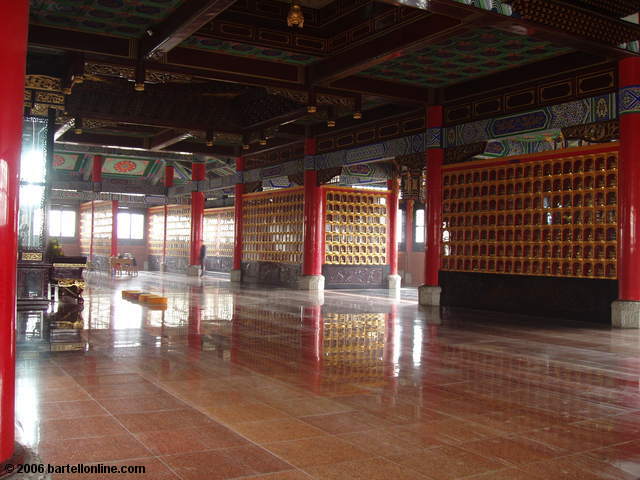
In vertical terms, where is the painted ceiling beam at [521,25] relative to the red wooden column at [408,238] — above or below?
above

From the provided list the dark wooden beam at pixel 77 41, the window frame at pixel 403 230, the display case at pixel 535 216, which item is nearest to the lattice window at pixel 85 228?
the window frame at pixel 403 230

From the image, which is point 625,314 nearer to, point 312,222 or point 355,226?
point 312,222

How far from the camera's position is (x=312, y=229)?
17469 millimetres

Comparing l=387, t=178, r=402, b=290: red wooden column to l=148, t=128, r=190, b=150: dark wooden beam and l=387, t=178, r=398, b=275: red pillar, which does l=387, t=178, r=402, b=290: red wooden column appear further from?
l=148, t=128, r=190, b=150: dark wooden beam

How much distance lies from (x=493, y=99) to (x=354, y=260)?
7.81 meters

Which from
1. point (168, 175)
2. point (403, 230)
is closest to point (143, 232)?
point (168, 175)

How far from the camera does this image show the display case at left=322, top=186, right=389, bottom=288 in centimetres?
1820

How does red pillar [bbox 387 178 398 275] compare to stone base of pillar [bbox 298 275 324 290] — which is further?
red pillar [bbox 387 178 398 275]

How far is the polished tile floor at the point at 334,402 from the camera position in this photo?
338 centimetres

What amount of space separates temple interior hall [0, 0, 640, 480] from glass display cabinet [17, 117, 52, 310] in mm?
34

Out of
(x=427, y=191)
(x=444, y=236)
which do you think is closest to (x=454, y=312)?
(x=444, y=236)

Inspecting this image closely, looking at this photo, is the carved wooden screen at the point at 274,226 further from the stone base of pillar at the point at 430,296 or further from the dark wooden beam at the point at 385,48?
the dark wooden beam at the point at 385,48

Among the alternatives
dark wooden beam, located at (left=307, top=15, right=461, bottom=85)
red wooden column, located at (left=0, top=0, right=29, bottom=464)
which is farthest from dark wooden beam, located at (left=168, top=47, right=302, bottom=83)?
red wooden column, located at (left=0, top=0, right=29, bottom=464)

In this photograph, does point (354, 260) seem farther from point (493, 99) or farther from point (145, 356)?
point (145, 356)
